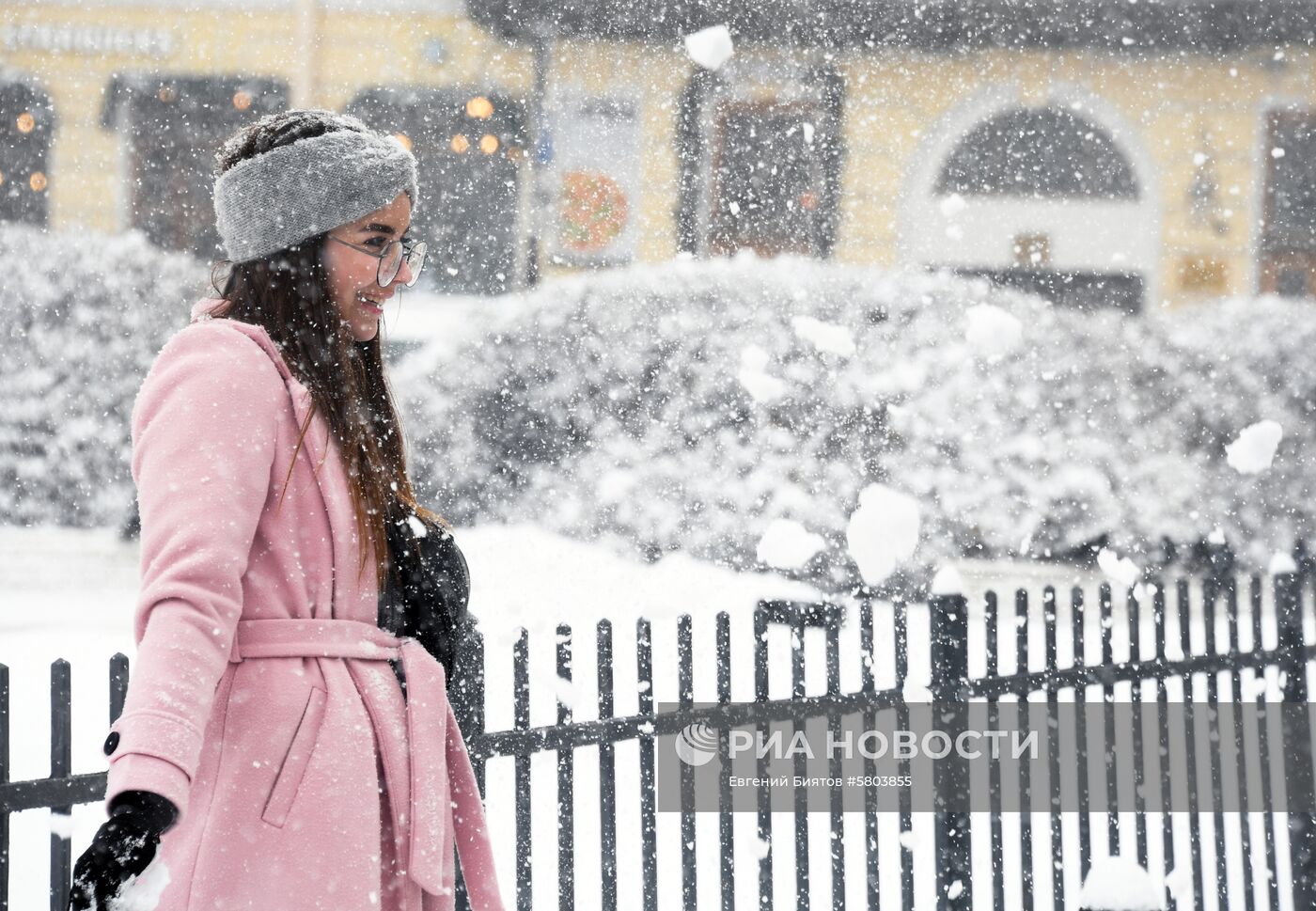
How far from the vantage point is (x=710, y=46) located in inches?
457

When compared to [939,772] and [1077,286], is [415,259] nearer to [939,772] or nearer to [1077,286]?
[939,772]

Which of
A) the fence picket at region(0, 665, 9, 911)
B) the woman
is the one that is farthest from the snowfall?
the woman

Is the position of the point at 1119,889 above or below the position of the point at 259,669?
below

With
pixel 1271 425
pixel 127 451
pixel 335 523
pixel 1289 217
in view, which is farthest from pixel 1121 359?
pixel 335 523

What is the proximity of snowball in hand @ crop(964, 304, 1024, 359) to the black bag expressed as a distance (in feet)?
23.1

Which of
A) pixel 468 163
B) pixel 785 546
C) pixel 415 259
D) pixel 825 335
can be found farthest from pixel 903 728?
pixel 468 163

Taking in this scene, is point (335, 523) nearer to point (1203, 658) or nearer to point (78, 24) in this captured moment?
point (1203, 658)

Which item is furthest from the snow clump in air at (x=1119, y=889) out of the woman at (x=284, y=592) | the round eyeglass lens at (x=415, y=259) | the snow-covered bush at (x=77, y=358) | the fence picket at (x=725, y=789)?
the snow-covered bush at (x=77, y=358)

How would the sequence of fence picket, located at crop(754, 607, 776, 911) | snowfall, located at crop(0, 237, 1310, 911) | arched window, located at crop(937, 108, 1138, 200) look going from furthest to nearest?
arched window, located at crop(937, 108, 1138, 200) → snowfall, located at crop(0, 237, 1310, 911) → fence picket, located at crop(754, 607, 776, 911)

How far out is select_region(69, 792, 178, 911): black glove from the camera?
1264 mm

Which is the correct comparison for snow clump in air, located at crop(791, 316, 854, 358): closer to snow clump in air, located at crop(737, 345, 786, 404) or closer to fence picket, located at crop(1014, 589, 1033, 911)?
snow clump in air, located at crop(737, 345, 786, 404)

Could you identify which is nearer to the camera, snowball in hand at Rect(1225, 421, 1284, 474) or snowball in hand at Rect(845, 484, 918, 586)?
snowball in hand at Rect(845, 484, 918, 586)

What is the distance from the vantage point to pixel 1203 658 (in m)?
4.11

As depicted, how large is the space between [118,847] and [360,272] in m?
0.80
